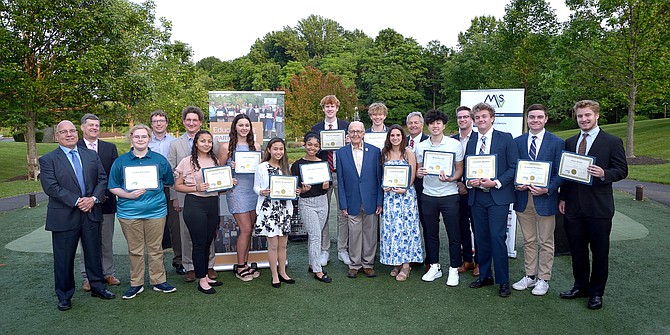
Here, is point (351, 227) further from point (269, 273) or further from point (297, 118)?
point (297, 118)

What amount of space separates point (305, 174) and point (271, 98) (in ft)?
8.96

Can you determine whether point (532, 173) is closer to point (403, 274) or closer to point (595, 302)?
point (595, 302)

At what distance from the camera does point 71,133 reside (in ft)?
15.6

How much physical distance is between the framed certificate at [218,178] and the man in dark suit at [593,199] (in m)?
3.60

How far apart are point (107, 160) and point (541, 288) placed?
512 cm

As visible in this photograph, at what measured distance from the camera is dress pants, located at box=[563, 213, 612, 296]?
462 cm

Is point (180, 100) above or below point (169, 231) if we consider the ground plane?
above

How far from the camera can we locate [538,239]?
5.19 metres

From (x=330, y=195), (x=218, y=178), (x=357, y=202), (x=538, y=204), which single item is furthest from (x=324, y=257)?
(x=538, y=204)

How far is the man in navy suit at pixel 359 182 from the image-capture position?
18.1ft

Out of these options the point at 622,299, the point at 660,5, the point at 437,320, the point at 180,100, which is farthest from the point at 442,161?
the point at 180,100

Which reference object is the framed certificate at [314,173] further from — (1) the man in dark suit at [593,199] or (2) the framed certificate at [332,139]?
(1) the man in dark suit at [593,199]

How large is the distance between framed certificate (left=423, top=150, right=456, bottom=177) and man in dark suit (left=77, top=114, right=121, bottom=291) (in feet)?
11.7

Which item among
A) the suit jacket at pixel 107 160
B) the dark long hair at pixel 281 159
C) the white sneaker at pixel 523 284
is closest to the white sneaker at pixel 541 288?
the white sneaker at pixel 523 284
